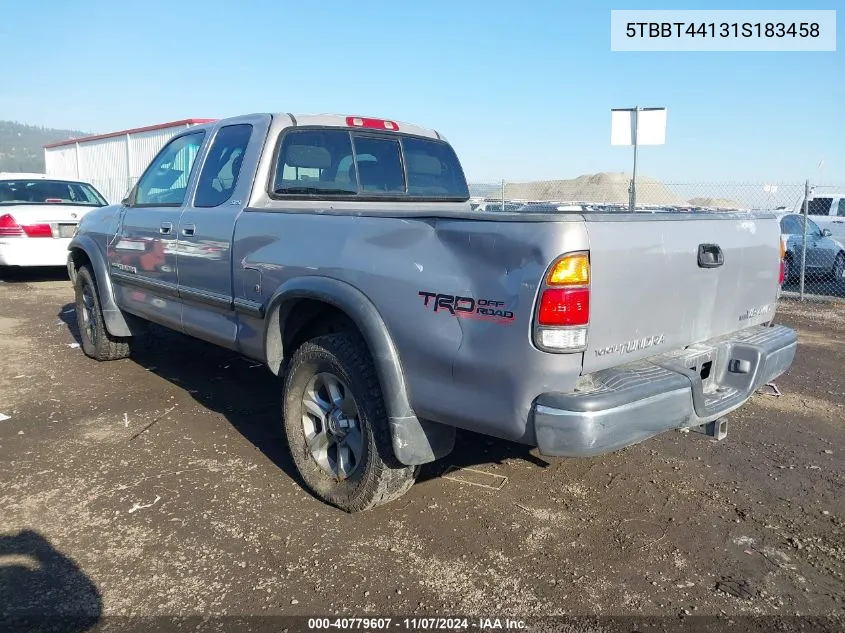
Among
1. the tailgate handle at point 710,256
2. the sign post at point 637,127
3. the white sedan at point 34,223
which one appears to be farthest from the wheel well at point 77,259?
the sign post at point 637,127

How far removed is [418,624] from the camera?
8.32 ft

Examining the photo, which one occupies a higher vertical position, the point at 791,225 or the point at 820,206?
the point at 820,206

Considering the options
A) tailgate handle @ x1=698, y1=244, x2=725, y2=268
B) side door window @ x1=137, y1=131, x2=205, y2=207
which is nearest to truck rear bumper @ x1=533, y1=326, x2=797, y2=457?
tailgate handle @ x1=698, y1=244, x2=725, y2=268

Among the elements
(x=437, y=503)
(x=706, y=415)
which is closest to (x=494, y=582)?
(x=437, y=503)

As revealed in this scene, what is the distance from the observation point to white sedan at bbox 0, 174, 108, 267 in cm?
992

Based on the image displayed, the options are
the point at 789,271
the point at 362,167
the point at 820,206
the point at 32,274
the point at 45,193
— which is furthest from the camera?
the point at 820,206

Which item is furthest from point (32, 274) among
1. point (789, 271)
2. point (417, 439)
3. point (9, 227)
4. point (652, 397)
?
point (789, 271)

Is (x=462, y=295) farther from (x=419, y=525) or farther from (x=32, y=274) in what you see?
(x=32, y=274)

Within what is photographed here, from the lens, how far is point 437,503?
3.48 m

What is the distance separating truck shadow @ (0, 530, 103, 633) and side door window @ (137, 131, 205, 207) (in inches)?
93.3

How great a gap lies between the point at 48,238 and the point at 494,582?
31.9ft

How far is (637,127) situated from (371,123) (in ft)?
21.8

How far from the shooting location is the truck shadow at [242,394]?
406 cm

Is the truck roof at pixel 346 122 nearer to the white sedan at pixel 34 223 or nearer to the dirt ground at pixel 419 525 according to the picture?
the dirt ground at pixel 419 525
